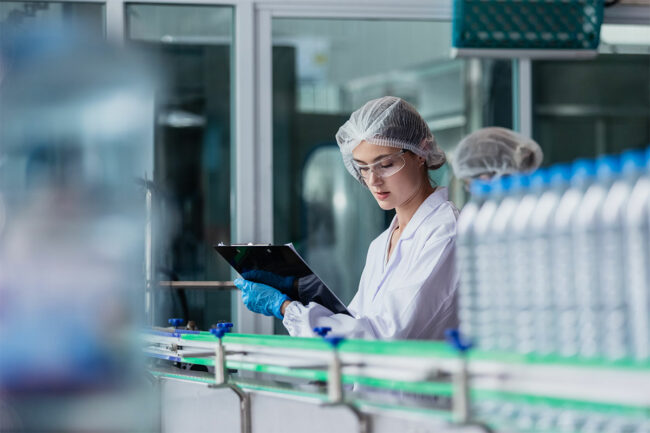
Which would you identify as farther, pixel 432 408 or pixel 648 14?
pixel 648 14

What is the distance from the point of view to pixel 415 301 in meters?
1.96

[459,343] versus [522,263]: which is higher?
[522,263]

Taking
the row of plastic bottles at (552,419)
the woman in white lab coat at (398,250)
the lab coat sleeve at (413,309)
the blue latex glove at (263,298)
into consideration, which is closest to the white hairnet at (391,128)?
the woman in white lab coat at (398,250)

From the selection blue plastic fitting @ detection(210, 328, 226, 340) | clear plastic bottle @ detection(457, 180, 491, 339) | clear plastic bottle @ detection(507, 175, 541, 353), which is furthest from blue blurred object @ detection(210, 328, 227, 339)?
clear plastic bottle @ detection(507, 175, 541, 353)

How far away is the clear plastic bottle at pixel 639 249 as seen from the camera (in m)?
1.02

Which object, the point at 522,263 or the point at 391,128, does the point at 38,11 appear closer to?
the point at 391,128

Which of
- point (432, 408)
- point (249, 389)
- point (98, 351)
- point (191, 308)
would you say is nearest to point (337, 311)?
point (249, 389)

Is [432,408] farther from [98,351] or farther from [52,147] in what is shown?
[52,147]

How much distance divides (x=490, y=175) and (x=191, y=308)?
4.34ft

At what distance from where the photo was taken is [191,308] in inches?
133

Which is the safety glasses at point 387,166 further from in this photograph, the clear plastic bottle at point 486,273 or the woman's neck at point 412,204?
the clear plastic bottle at point 486,273

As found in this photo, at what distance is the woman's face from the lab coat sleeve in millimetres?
260

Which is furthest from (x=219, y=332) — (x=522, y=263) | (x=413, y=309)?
(x=522, y=263)

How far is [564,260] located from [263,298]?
1155 mm
